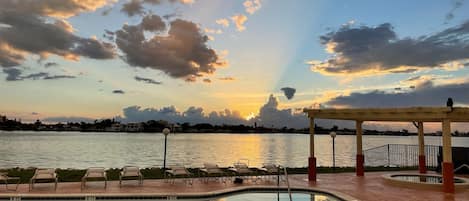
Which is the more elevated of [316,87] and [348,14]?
[348,14]

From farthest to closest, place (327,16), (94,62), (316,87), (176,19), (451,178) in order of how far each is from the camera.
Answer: (94,62) → (316,87) → (176,19) → (327,16) → (451,178)

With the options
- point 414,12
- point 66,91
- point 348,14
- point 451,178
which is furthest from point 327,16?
point 66,91

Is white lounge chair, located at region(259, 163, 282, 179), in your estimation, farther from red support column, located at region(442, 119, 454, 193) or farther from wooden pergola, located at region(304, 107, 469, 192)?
red support column, located at region(442, 119, 454, 193)

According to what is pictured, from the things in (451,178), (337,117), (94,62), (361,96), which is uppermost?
(94,62)

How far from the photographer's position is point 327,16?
18.5 m

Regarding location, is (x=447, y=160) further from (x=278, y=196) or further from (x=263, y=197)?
(x=263, y=197)

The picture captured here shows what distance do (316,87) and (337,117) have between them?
9935 millimetres

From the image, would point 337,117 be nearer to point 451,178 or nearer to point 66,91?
point 451,178

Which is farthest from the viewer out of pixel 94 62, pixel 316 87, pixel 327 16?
pixel 94 62

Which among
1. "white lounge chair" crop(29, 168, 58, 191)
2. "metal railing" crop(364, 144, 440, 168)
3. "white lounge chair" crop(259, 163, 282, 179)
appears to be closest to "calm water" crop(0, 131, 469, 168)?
"metal railing" crop(364, 144, 440, 168)

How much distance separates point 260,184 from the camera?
43.0 ft

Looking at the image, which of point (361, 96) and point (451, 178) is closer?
point (451, 178)

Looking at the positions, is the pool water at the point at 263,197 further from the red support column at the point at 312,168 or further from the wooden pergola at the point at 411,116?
the wooden pergola at the point at 411,116

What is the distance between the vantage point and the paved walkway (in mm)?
10945
